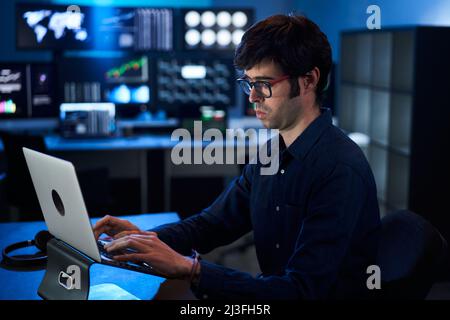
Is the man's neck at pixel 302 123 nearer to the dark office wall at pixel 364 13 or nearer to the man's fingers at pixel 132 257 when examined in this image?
the man's fingers at pixel 132 257

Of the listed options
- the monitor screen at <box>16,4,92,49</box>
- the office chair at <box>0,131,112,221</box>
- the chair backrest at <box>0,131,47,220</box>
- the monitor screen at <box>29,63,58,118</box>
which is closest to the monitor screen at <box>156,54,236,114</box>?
the monitor screen at <box>16,4,92,49</box>

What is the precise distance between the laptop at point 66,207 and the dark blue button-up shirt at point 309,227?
25 cm

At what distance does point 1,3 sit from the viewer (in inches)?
210

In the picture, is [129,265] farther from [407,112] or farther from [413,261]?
[407,112]

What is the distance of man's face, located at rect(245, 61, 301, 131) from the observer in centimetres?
164

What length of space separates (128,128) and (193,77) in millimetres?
676

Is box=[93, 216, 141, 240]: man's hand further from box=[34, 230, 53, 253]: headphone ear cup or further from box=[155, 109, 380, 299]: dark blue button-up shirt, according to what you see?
box=[34, 230, 53, 253]: headphone ear cup

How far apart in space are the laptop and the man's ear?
0.63 metres

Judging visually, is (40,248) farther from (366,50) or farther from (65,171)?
(366,50)

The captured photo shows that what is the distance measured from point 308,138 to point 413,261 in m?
0.41

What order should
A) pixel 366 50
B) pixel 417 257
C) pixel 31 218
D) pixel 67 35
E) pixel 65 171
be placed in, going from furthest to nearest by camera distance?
1. pixel 67 35
2. pixel 366 50
3. pixel 31 218
4. pixel 417 257
5. pixel 65 171

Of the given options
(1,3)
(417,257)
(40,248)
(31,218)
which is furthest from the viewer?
(1,3)

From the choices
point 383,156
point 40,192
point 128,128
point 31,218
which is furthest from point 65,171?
point 128,128

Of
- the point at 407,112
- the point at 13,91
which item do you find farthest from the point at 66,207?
the point at 13,91
